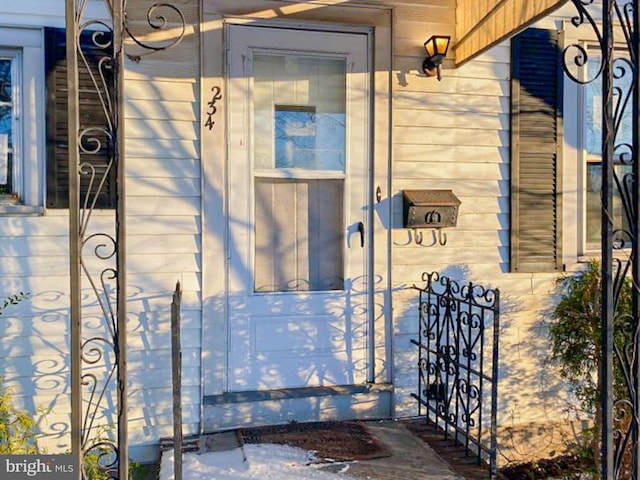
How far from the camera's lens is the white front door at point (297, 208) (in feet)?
10.6

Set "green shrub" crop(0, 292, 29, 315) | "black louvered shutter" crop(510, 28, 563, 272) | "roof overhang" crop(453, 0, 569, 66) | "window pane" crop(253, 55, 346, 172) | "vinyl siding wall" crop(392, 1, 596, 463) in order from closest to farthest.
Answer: "roof overhang" crop(453, 0, 569, 66)
"green shrub" crop(0, 292, 29, 315)
"window pane" crop(253, 55, 346, 172)
"vinyl siding wall" crop(392, 1, 596, 463)
"black louvered shutter" crop(510, 28, 563, 272)

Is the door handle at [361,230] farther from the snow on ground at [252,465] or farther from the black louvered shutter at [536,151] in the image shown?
the snow on ground at [252,465]

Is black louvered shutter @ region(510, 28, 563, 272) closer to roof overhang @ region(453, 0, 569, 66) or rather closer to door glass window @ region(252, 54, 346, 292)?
roof overhang @ region(453, 0, 569, 66)

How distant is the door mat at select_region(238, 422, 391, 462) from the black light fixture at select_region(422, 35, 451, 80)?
2.17 metres

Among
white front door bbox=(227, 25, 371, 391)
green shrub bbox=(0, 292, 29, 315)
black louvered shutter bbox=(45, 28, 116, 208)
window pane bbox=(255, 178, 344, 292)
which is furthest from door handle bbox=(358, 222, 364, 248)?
green shrub bbox=(0, 292, 29, 315)

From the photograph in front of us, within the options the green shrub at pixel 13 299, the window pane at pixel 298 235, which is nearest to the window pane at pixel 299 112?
the window pane at pixel 298 235

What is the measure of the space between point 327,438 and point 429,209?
1449 mm

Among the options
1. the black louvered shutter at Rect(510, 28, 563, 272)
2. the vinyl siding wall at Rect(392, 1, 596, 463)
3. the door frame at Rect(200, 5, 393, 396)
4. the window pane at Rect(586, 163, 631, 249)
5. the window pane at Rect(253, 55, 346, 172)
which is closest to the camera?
the door frame at Rect(200, 5, 393, 396)

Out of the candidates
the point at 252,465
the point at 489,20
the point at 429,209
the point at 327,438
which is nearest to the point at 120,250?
the point at 252,465

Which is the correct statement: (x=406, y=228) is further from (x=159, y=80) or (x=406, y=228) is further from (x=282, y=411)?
(x=159, y=80)

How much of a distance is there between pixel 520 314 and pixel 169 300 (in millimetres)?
Answer: 2193

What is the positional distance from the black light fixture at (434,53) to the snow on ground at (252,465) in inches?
91.5

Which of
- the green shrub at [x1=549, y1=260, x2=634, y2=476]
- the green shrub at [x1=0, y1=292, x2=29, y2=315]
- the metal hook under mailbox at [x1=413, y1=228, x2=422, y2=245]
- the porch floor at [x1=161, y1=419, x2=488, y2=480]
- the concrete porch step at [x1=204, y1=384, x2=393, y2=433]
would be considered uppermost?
the metal hook under mailbox at [x1=413, y1=228, x2=422, y2=245]

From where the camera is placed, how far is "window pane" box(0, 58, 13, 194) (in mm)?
3041
